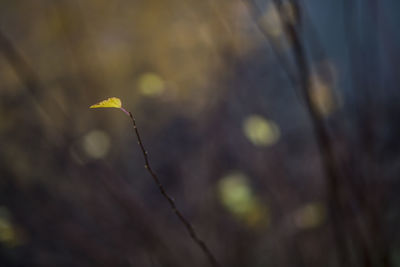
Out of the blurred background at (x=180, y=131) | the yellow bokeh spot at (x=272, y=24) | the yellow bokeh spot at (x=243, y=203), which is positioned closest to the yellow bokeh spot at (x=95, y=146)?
the blurred background at (x=180, y=131)

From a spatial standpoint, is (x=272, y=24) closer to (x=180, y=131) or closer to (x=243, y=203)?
(x=243, y=203)

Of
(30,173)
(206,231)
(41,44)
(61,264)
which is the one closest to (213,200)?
(206,231)

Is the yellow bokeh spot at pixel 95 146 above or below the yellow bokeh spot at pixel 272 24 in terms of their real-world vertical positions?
below

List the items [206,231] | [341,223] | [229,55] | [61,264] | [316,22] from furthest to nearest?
1. [316,22]
2. [206,231]
3. [61,264]
4. [229,55]
5. [341,223]

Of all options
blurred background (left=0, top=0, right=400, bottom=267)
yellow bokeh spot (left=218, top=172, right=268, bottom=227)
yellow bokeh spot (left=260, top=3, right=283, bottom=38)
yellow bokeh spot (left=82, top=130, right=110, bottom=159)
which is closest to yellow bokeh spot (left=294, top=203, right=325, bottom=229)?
blurred background (left=0, top=0, right=400, bottom=267)

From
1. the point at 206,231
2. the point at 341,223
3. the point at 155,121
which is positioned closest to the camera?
the point at 341,223

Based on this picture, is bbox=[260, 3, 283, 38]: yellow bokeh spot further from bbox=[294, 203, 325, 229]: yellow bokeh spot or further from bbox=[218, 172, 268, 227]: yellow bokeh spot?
bbox=[294, 203, 325, 229]: yellow bokeh spot

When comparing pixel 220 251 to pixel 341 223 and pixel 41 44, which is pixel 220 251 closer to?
pixel 341 223

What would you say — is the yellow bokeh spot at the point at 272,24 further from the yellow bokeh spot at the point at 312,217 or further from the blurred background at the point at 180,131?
the yellow bokeh spot at the point at 312,217
